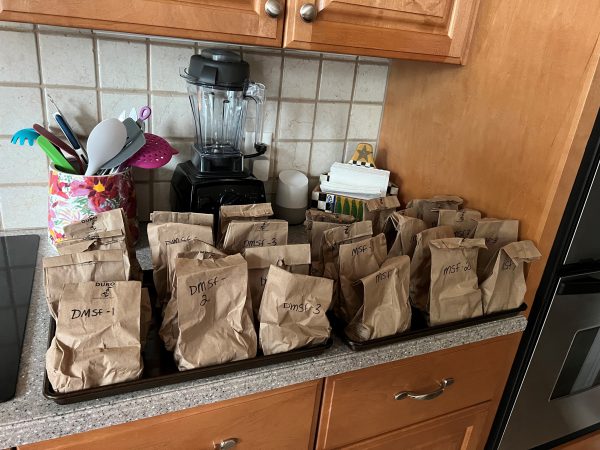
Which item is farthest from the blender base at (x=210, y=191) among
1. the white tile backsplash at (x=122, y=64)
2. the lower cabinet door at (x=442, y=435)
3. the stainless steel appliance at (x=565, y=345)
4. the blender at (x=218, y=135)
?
the stainless steel appliance at (x=565, y=345)

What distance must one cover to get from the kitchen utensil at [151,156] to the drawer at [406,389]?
56cm

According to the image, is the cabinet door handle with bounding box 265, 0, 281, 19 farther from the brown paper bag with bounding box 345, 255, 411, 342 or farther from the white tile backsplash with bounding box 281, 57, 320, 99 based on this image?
the brown paper bag with bounding box 345, 255, 411, 342

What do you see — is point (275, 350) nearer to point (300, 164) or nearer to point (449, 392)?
point (449, 392)

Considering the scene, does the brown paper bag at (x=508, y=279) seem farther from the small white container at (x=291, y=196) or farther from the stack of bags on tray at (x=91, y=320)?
the stack of bags on tray at (x=91, y=320)

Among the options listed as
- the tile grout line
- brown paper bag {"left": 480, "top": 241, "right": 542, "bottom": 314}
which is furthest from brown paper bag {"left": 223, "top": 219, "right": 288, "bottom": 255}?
the tile grout line

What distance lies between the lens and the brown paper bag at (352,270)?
2.75 feet

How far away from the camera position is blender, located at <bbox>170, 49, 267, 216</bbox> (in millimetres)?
985

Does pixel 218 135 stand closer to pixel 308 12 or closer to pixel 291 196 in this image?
pixel 291 196

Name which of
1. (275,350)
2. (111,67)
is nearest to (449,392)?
(275,350)

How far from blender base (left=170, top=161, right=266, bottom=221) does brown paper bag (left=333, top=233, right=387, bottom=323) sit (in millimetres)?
334

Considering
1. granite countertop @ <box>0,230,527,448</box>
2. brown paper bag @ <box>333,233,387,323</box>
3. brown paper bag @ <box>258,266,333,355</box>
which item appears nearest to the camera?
granite countertop @ <box>0,230,527,448</box>

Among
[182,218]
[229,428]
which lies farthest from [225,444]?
[182,218]

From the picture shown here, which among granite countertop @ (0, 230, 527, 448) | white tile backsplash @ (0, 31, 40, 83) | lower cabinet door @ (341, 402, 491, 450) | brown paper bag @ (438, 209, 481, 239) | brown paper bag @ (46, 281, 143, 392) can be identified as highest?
white tile backsplash @ (0, 31, 40, 83)

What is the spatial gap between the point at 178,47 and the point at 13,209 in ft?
1.74
